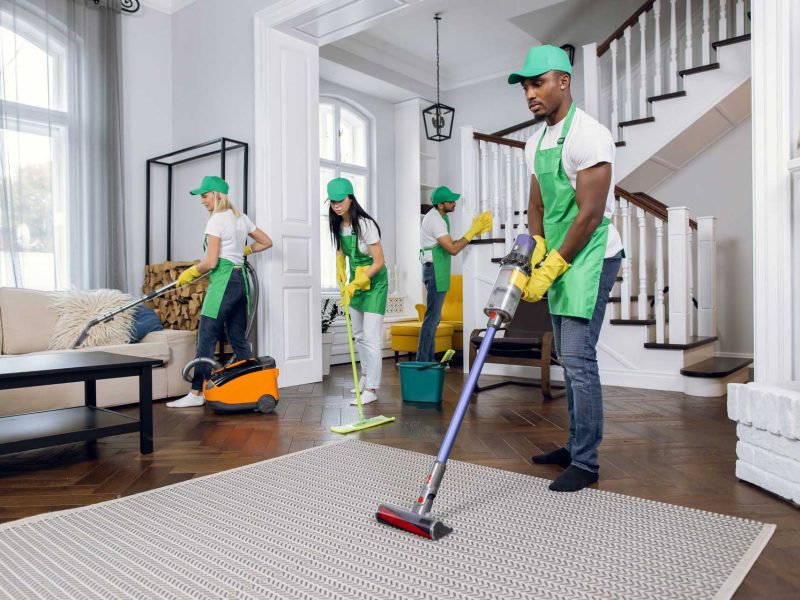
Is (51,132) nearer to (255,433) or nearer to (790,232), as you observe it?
(255,433)

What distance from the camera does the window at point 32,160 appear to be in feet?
13.6

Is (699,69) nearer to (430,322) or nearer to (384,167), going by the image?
(430,322)

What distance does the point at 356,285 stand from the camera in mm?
3459

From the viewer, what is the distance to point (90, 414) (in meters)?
2.73

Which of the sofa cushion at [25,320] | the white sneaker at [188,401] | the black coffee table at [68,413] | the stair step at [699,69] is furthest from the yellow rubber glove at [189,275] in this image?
Result: the stair step at [699,69]

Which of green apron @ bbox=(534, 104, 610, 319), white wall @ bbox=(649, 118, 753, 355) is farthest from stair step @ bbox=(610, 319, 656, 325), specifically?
green apron @ bbox=(534, 104, 610, 319)

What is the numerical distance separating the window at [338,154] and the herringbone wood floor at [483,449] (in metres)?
3.11

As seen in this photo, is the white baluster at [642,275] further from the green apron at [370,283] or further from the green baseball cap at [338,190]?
the green baseball cap at [338,190]

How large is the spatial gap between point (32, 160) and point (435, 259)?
2.97 m

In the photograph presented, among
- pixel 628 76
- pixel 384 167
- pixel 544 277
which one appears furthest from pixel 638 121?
pixel 544 277

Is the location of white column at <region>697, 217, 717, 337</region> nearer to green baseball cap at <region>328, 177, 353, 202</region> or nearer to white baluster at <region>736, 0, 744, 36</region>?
white baluster at <region>736, 0, 744, 36</region>

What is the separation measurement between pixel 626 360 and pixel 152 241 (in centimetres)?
387

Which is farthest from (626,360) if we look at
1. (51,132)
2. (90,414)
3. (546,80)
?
(51,132)

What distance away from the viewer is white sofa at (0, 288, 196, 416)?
3.34 m
